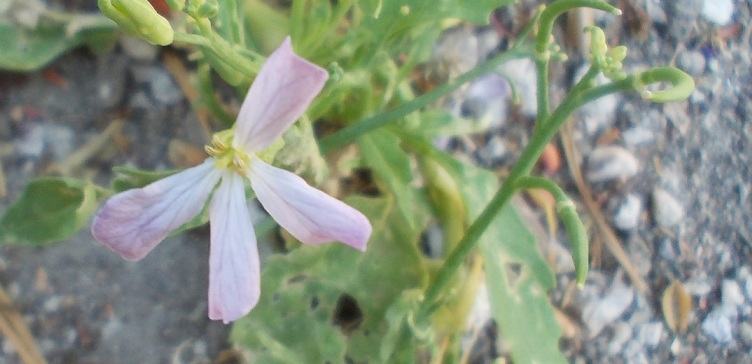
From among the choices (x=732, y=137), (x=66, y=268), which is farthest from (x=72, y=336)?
(x=732, y=137)

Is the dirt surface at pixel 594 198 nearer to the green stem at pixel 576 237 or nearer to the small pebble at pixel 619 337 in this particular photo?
the small pebble at pixel 619 337

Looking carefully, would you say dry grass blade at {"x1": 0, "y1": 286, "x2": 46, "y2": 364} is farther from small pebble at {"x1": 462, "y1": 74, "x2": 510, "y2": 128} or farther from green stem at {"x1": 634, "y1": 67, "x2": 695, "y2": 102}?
green stem at {"x1": 634, "y1": 67, "x2": 695, "y2": 102}

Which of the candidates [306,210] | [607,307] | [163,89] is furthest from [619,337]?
[163,89]

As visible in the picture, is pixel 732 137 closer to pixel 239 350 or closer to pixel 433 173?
pixel 433 173

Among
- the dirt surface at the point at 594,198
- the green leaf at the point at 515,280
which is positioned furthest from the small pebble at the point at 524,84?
the green leaf at the point at 515,280

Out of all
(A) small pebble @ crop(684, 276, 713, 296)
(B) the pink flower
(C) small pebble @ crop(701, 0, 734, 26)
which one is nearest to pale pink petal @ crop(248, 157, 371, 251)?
(B) the pink flower

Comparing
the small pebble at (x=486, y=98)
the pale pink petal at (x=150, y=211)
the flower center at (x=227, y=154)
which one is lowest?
the pale pink petal at (x=150, y=211)
